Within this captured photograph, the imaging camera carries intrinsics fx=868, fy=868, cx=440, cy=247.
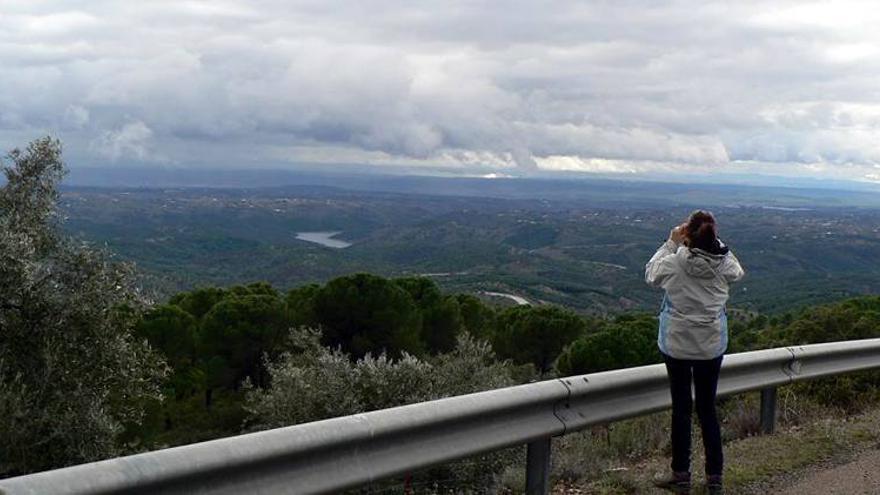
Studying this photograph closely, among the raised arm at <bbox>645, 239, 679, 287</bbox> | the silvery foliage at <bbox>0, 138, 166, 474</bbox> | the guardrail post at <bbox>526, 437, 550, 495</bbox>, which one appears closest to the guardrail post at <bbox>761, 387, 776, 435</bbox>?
the raised arm at <bbox>645, 239, 679, 287</bbox>

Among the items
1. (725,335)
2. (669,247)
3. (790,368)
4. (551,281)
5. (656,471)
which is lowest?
(551,281)

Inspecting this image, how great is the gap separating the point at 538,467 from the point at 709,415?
4.41 ft

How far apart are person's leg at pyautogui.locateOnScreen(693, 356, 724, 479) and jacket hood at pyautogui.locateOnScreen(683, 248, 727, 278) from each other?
21.8 inches

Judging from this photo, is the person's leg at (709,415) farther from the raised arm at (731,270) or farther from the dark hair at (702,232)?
the dark hair at (702,232)

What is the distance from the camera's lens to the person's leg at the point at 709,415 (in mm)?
5348

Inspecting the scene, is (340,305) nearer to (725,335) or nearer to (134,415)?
(134,415)

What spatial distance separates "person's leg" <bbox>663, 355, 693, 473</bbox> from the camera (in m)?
5.37

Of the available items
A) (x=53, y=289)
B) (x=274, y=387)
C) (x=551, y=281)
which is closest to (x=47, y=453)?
(x=53, y=289)

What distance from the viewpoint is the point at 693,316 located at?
5188mm

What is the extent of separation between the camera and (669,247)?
5.35 meters

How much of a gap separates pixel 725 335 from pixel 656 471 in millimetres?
1117

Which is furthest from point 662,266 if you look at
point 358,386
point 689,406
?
point 358,386

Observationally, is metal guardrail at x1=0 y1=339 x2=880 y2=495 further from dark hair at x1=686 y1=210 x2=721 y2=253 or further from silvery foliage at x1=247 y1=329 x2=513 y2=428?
silvery foliage at x1=247 y1=329 x2=513 y2=428

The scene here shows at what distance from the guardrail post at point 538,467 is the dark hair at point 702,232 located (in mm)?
1483
